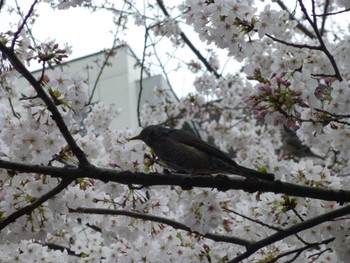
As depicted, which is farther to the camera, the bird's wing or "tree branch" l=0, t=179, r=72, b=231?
the bird's wing

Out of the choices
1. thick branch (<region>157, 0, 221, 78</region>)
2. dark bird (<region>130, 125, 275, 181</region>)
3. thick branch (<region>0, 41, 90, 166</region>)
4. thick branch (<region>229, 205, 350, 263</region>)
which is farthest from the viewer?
thick branch (<region>157, 0, 221, 78</region>)

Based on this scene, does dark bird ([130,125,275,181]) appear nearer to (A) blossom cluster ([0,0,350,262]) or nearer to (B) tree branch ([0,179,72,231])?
(A) blossom cluster ([0,0,350,262])

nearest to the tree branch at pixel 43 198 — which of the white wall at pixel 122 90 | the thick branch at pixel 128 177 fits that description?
the thick branch at pixel 128 177

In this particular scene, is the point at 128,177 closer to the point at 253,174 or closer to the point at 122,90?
the point at 253,174

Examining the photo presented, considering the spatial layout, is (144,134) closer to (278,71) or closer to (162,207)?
(162,207)

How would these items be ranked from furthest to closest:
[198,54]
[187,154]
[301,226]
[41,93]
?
[198,54]
[301,226]
[187,154]
[41,93]

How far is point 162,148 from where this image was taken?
2604 millimetres

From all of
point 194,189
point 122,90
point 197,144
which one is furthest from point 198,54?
point 122,90

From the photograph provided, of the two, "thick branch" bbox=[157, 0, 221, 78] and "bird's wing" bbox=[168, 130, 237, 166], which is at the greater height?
"thick branch" bbox=[157, 0, 221, 78]

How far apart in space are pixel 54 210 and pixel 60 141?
0.39m

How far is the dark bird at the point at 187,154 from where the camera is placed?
2557mm

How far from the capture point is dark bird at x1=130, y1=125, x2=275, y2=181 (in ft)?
8.39

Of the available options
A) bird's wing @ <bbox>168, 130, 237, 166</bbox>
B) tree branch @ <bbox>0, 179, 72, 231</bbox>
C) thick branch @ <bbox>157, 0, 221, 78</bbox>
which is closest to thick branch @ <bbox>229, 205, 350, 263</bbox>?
bird's wing @ <bbox>168, 130, 237, 166</bbox>

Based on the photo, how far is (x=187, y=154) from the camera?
8.39 ft
